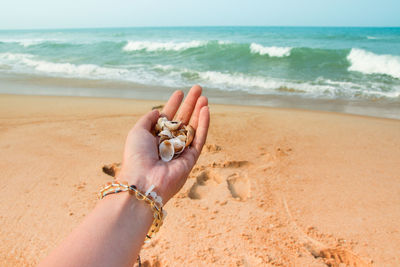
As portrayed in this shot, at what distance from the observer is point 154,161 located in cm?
208

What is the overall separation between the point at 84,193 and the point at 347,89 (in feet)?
27.7

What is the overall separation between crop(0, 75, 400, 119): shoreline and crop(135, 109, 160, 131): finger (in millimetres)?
4753

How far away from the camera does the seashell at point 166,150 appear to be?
7.41 feet

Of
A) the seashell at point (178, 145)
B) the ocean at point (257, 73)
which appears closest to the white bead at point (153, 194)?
the seashell at point (178, 145)

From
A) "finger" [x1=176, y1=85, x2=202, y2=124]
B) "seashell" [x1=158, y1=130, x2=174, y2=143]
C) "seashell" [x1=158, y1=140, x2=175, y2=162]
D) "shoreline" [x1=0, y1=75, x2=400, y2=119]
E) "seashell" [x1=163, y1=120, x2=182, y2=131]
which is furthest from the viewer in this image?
"shoreline" [x1=0, y1=75, x2=400, y2=119]

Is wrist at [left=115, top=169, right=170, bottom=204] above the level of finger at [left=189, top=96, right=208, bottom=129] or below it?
below

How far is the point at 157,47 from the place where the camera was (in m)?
22.4

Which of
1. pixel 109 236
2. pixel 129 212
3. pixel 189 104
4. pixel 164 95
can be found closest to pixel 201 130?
pixel 189 104

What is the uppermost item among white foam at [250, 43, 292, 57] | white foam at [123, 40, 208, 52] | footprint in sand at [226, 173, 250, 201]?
footprint in sand at [226, 173, 250, 201]

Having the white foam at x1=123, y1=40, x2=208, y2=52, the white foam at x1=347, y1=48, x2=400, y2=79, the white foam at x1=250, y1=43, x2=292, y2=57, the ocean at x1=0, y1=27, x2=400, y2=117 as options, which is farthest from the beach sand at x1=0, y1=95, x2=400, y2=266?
the white foam at x1=123, y1=40, x2=208, y2=52

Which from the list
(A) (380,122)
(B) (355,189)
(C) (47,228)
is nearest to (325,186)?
(B) (355,189)

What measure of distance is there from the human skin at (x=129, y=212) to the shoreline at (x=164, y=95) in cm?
515

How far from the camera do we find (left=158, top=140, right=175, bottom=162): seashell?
226 cm

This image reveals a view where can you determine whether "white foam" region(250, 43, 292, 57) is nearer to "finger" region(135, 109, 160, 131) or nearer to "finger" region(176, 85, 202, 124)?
"finger" region(176, 85, 202, 124)
